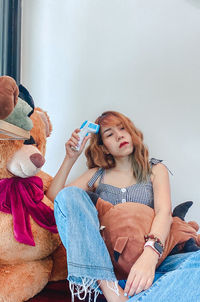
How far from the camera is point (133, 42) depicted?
148cm

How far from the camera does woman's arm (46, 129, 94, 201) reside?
114 cm

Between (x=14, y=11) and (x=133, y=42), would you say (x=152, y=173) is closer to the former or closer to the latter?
(x=133, y=42)

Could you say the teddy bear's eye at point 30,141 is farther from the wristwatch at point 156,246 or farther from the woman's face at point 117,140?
the wristwatch at point 156,246

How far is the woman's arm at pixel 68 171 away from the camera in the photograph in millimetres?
1139

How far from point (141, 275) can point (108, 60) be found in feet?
3.49

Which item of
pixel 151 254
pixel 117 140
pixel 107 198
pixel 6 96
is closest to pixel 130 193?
pixel 107 198

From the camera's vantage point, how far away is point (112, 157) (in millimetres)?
1310

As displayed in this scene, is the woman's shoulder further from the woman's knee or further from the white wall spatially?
the woman's knee

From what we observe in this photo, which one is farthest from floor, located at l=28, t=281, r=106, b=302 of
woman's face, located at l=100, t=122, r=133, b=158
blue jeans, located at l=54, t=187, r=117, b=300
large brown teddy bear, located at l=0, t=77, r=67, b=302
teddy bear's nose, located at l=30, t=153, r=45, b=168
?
woman's face, located at l=100, t=122, r=133, b=158

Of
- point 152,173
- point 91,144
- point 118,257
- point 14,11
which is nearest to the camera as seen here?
point 118,257

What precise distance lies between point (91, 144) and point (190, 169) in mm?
483

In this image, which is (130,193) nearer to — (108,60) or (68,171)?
(68,171)

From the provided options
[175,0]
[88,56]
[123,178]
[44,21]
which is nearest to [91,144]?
[123,178]

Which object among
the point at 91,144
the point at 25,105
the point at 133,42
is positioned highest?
the point at 133,42
